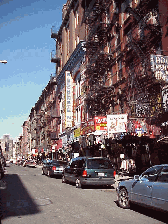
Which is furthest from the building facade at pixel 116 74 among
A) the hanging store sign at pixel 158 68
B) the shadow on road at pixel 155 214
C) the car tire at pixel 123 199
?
the shadow on road at pixel 155 214

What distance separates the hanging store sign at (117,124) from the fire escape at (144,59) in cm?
92

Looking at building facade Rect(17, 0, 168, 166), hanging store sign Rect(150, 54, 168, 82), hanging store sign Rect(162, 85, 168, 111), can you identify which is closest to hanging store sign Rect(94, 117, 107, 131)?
building facade Rect(17, 0, 168, 166)

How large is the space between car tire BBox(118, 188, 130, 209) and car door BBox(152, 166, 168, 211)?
1710 millimetres

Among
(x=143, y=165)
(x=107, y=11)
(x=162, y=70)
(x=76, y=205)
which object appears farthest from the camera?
(x=107, y=11)

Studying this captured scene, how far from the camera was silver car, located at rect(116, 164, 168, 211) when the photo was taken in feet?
25.5

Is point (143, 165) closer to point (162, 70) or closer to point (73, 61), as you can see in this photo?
point (162, 70)

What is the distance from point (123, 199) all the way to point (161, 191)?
94.5 inches

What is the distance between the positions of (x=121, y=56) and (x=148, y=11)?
5.97 metres

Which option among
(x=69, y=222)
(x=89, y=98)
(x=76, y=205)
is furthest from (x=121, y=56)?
(x=69, y=222)

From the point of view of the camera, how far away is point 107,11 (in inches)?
1258

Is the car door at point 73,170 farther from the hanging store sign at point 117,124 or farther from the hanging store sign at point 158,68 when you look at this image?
the hanging store sign at point 158,68

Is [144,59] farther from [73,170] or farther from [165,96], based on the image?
[73,170]

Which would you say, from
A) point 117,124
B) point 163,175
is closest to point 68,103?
point 117,124

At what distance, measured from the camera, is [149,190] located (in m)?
8.39
